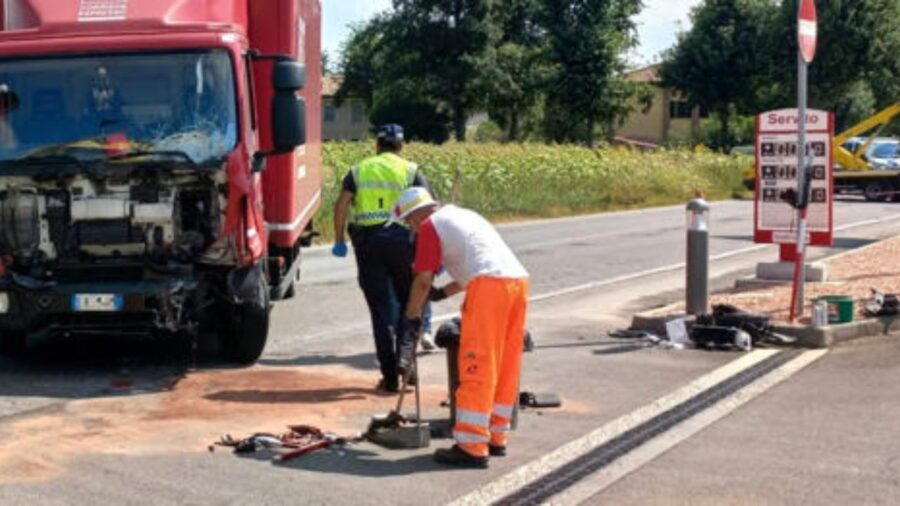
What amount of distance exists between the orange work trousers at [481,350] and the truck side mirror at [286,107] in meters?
2.81

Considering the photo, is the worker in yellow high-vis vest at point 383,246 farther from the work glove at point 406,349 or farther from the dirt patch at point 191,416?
the dirt patch at point 191,416

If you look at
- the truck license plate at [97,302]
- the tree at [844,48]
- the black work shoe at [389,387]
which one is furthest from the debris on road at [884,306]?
the tree at [844,48]

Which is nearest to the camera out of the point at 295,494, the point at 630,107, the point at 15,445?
the point at 295,494

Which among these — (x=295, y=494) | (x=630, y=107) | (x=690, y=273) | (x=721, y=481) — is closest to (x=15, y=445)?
(x=295, y=494)

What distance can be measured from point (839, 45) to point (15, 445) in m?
56.3

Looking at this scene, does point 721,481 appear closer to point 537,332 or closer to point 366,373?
point 366,373

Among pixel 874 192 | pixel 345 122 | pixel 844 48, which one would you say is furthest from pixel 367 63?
pixel 874 192

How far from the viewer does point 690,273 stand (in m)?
11.1

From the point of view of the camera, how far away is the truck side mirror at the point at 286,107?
8.60 m

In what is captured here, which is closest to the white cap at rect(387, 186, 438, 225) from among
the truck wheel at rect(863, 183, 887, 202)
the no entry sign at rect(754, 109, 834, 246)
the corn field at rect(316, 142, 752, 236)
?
the no entry sign at rect(754, 109, 834, 246)

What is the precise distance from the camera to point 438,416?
744 cm

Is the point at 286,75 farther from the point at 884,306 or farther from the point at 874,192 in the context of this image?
the point at 874,192

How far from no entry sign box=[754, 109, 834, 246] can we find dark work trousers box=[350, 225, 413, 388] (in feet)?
18.8

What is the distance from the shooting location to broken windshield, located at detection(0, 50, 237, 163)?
841 cm
